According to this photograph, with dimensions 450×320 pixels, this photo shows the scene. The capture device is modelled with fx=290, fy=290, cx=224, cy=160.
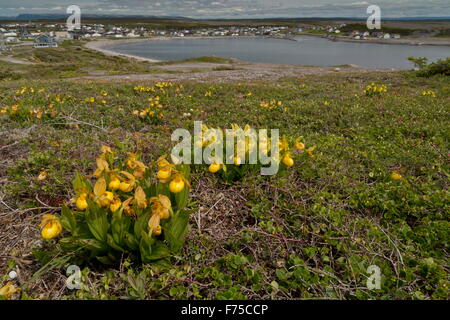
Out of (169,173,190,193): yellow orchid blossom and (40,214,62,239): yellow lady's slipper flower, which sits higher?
(169,173,190,193): yellow orchid blossom

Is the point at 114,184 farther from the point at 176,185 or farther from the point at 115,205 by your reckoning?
the point at 176,185

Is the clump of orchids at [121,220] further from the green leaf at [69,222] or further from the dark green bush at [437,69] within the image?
the dark green bush at [437,69]

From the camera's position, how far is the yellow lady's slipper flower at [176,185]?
8.81 feet

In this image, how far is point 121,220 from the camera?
2566 millimetres

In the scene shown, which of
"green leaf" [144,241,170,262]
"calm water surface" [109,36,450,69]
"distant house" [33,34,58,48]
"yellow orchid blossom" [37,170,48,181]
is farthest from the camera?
"distant house" [33,34,58,48]

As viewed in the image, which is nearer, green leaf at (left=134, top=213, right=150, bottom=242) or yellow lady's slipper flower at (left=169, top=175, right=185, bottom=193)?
green leaf at (left=134, top=213, right=150, bottom=242)

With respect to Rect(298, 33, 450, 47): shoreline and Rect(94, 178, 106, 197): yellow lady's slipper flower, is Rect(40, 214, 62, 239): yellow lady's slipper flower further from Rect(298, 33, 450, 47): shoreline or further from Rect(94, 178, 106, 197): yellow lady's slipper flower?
Rect(298, 33, 450, 47): shoreline

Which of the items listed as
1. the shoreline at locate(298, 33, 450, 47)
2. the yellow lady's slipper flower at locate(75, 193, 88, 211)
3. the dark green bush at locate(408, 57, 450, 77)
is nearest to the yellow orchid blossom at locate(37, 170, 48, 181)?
the yellow lady's slipper flower at locate(75, 193, 88, 211)

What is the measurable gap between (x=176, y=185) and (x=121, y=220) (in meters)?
0.57

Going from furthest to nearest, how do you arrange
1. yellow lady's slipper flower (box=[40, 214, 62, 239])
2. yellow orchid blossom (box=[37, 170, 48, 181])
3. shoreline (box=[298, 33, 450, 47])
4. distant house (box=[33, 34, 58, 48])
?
distant house (box=[33, 34, 58, 48]) → shoreline (box=[298, 33, 450, 47]) → yellow orchid blossom (box=[37, 170, 48, 181]) → yellow lady's slipper flower (box=[40, 214, 62, 239])

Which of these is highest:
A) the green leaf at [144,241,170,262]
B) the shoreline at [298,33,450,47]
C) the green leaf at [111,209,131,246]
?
the shoreline at [298,33,450,47]

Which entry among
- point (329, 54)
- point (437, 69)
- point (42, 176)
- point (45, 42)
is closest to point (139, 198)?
point (42, 176)

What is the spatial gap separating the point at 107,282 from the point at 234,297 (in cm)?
117

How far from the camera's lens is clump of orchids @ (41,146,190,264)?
8.19 feet
